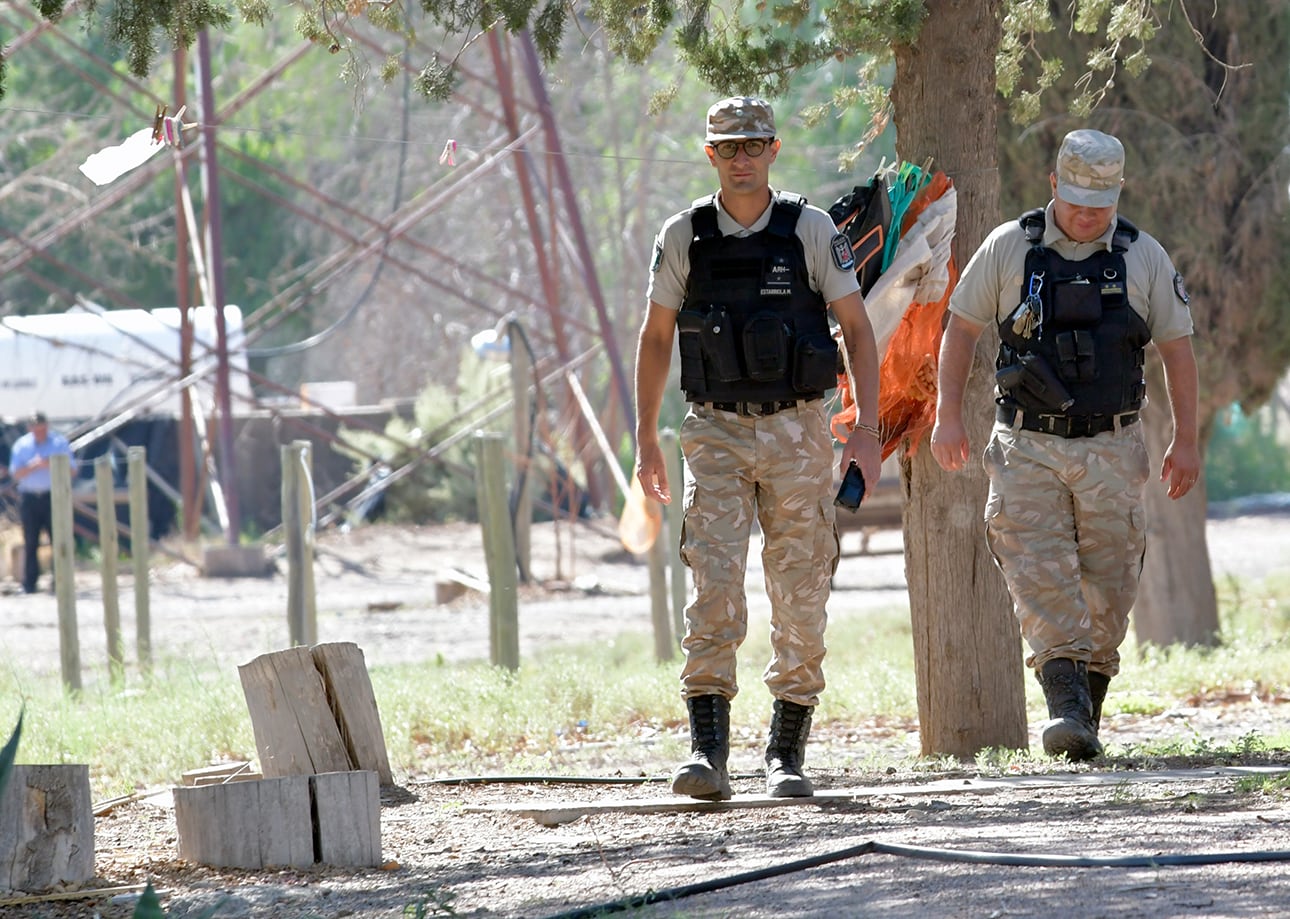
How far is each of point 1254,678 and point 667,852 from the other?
552 cm

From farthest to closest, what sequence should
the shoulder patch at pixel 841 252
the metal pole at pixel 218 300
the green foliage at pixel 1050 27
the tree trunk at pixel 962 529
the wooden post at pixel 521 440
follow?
the metal pole at pixel 218 300 < the wooden post at pixel 521 440 < the green foliage at pixel 1050 27 < the tree trunk at pixel 962 529 < the shoulder patch at pixel 841 252

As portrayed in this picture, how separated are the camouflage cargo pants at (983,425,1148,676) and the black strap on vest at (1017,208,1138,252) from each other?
0.61 m

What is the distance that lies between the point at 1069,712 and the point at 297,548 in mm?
5235

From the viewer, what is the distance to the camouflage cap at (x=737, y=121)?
5.10 metres

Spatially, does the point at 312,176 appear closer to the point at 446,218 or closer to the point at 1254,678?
the point at 446,218

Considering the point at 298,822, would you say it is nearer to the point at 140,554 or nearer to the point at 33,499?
the point at 140,554

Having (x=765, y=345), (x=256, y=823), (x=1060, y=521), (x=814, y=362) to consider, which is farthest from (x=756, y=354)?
(x=256, y=823)

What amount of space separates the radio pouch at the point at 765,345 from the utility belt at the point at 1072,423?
107 cm

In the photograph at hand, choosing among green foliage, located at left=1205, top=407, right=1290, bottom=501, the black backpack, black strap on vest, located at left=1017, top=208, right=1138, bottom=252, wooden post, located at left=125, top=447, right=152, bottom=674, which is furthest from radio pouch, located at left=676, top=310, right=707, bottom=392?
green foliage, located at left=1205, top=407, right=1290, bottom=501

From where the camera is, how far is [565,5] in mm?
5945

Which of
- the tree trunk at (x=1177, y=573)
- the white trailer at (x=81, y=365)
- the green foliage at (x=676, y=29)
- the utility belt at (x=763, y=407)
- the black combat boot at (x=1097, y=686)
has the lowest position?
the black combat boot at (x=1097, y=686)

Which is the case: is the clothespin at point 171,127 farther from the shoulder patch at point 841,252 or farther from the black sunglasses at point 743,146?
the shoulder patch at point 841,252

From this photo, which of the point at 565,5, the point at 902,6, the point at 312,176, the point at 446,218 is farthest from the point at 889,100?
the point at 312,176

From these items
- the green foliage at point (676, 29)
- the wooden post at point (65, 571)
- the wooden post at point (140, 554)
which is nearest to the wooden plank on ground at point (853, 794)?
the green foliage at point (676, 29)
